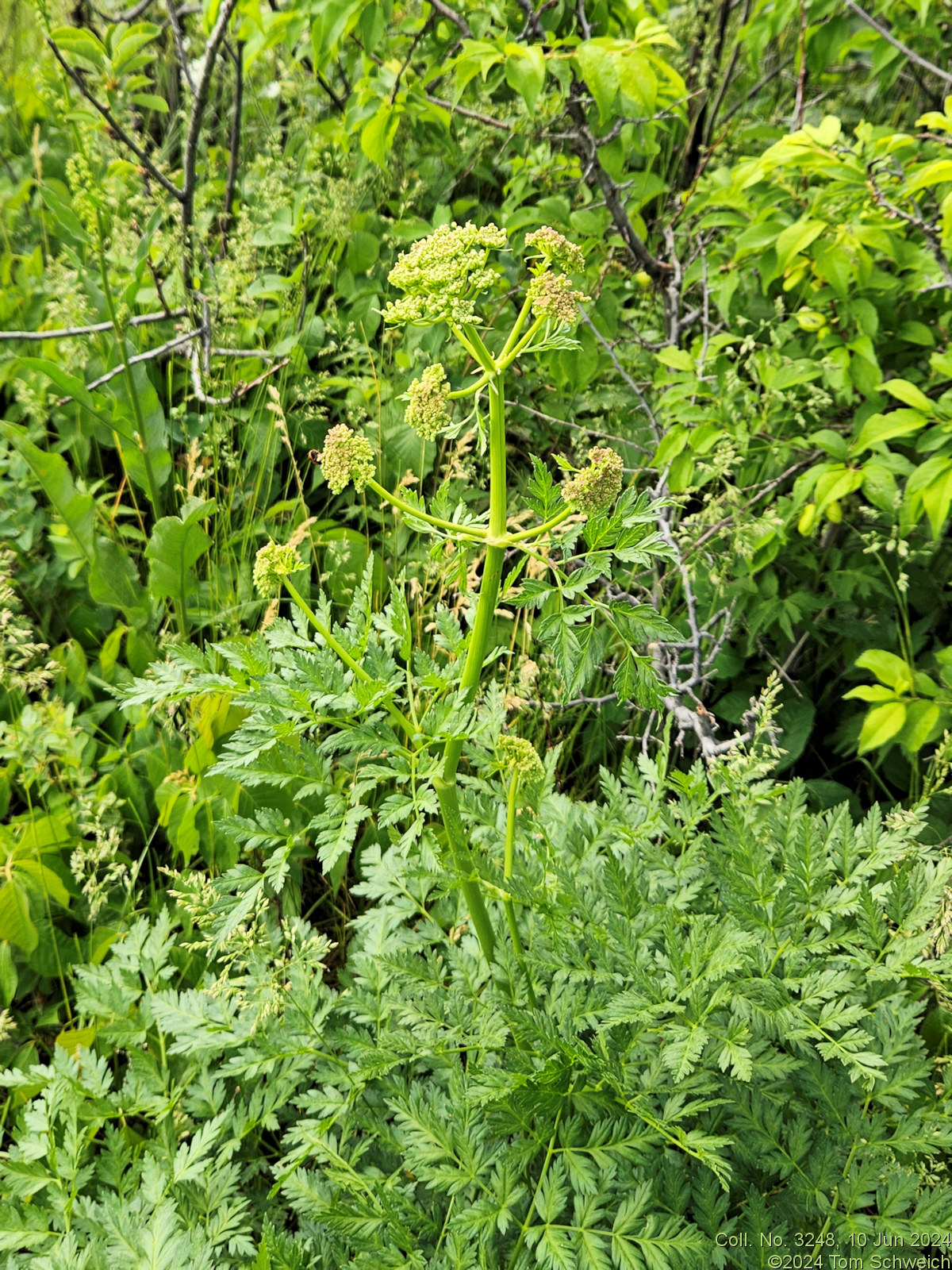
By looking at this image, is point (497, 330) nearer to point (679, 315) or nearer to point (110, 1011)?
point (679, 315)

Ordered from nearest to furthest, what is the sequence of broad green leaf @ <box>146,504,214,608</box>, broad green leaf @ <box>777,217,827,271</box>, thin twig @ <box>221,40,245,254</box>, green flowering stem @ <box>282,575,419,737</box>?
green flowering stem @ <box>282,575,419,737</box> < broad green leaf @ <box>777,217,827,271</box> < broad green leaf @ <box>146,504,214,608</box> < thin twig @ <box>221,40,245,254</box>

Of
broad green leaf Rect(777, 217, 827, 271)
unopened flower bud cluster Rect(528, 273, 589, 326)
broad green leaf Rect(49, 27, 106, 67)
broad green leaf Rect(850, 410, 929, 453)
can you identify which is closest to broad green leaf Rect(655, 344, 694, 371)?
broad green leaf Rect(777, 217, 827, 271)

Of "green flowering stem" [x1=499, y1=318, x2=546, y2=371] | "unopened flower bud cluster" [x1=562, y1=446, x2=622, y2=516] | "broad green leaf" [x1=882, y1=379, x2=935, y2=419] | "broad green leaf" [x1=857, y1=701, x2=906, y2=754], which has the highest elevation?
"green flowering stem" [x1=499, y1=318, x2=546, y2=371]

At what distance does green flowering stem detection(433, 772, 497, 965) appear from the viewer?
4.03ft

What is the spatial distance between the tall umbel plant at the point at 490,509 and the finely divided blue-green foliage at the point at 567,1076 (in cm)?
22

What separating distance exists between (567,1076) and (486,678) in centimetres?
116

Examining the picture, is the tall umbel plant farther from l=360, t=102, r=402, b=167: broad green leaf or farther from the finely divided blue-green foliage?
l=360, t=102, r=402, b=167: broad green leaf

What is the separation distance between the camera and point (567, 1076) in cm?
122

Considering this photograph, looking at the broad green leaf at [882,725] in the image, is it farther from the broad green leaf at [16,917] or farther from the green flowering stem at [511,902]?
the broad green leaf at [16,917]

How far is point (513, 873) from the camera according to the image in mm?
1355

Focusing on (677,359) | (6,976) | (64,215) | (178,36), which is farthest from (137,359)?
(6,976)

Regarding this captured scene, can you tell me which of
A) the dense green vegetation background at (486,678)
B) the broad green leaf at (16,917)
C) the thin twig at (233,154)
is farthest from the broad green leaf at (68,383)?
the broad green leaf at (16,917)

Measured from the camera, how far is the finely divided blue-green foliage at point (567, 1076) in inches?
47.0

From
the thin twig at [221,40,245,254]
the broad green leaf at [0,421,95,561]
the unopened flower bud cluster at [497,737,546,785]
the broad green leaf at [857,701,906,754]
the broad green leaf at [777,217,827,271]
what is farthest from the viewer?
the thin twig at [221,40,245,254]
